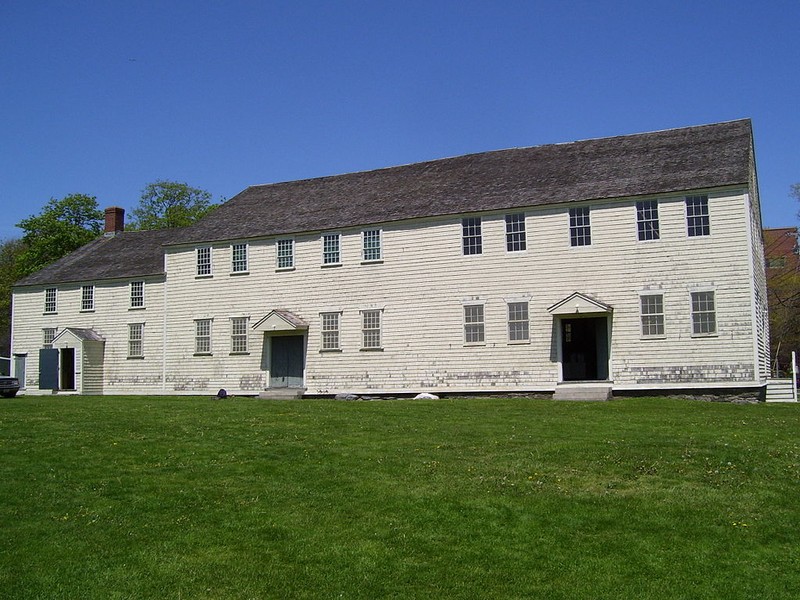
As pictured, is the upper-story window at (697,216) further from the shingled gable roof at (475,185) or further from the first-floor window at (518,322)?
the first-floor window at (518,322)

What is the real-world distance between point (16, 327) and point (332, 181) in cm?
1720

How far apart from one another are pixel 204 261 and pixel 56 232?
30560mm

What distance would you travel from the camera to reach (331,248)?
31.8m

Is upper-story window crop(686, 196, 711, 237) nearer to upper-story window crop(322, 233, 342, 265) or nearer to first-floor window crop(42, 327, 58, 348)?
upper-story window crop(322, 233, 342, 265)

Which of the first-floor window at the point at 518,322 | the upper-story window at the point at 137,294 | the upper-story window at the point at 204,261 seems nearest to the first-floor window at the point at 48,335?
the upper-story window at the point at 137,294

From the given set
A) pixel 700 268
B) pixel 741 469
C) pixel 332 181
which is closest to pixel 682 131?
pixel 700 268

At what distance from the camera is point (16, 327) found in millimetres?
39969

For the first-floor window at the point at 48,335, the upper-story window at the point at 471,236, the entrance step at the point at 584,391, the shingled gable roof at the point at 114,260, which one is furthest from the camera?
the first-floor window at the point at 48,335

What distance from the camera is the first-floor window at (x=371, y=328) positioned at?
30562 mm

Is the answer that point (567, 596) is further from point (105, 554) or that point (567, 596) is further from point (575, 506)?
point (105, 554)

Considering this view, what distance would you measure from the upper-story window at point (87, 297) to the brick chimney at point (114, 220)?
680 centimetres

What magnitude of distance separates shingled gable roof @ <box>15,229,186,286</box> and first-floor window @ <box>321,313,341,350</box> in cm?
855

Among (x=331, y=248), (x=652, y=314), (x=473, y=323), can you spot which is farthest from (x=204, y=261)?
(x=652, y=314)

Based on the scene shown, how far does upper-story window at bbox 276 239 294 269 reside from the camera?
107ft
